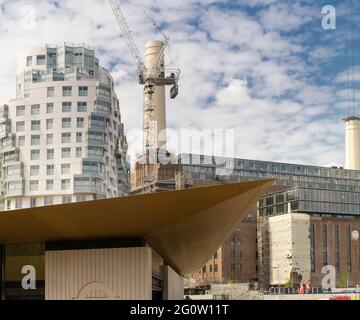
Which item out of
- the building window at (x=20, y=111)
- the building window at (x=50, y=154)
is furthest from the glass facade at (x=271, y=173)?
the building window at (x=20, y=111)

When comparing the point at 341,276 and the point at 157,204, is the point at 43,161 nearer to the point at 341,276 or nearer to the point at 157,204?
the point at 341,276

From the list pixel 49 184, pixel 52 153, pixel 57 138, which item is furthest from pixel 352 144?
pixel 49 184

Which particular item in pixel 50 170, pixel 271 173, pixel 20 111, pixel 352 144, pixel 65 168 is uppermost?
pixel 352 144

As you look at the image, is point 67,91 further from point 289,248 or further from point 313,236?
point 313,236

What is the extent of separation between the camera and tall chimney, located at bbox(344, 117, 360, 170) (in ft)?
449

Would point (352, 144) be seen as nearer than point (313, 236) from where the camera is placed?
No

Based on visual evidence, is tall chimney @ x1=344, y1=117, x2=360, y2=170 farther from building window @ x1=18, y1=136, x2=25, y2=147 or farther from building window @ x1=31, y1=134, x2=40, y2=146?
building window @ x1=18, y1=136, x2=25, y2=147

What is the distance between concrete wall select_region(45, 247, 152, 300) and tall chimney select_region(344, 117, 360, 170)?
12331 centimetres

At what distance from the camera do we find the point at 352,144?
139 metres

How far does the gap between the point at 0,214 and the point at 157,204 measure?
381 cm

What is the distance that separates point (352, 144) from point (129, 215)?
129617 millimetres

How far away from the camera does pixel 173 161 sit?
12269 centimetres

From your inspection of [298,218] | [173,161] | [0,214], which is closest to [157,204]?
[0,214]

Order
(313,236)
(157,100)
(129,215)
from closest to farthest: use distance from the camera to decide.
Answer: (129,215) → (313,236) → (157,100)
